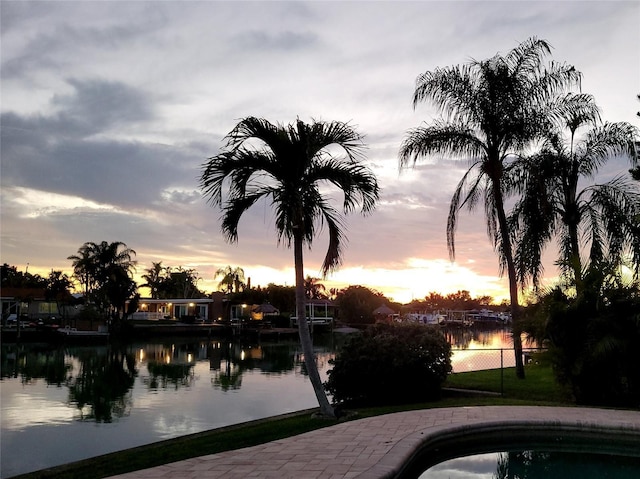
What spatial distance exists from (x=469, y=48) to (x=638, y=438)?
36.0ft

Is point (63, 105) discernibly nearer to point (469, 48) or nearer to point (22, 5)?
point (22, 5)

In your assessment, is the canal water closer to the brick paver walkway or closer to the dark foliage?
the dark foliage

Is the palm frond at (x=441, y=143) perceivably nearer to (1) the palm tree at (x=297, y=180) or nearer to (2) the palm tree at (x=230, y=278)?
(1) the palm tree at (x=297, y=180)

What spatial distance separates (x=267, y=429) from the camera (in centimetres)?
944

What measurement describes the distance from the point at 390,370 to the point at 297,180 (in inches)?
181

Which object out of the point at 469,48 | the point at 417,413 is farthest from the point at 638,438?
the point at 469,48

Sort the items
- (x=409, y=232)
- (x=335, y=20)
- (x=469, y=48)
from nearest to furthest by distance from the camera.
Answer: (x=335, y=20), (x=469, y=48), (x=409, y=232)

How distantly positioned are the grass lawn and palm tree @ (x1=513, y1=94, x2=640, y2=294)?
331 cm

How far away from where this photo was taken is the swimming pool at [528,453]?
25.0 feet

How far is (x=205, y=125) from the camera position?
1856 centimetres

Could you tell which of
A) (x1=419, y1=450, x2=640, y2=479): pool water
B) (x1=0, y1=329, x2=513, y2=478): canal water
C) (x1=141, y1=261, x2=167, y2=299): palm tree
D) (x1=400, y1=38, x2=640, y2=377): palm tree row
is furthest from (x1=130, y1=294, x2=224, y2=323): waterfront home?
(x1=419, y1=450, x2=640, y2=479): pool water

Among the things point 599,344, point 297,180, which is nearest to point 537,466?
point 599,344

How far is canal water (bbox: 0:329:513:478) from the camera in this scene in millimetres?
10695

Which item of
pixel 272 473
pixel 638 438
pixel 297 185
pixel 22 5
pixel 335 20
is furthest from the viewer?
pixel 335 20
